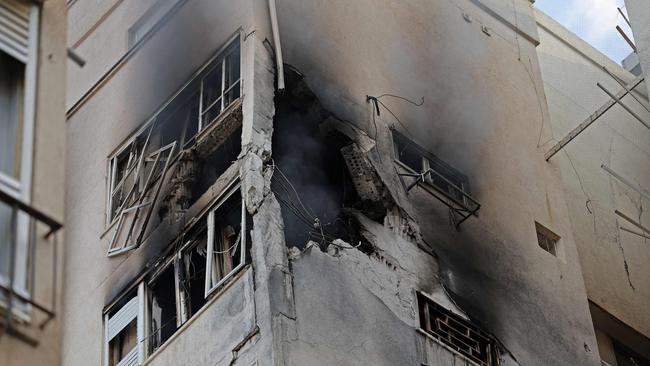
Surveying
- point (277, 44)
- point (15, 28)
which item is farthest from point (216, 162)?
point (15, 28)

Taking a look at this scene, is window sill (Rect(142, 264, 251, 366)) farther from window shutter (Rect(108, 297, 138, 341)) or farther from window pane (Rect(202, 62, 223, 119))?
window pane (Rect(202, 62, 223, 119))

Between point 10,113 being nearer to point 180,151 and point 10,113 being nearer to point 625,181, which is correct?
point 180,151

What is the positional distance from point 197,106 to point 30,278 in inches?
491

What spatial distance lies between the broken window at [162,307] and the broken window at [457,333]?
339 cm

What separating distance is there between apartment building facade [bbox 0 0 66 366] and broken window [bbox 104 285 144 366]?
9920mm

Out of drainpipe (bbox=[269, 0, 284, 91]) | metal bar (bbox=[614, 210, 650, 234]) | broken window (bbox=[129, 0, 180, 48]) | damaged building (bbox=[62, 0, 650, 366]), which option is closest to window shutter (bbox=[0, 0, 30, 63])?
damaged building (bbox=[62, 0, 650, 366])

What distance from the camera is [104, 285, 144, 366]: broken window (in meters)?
20.6

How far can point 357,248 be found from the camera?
66.9 ft

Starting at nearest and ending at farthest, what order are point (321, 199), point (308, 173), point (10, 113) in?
point (10, 113) → point (321, 199) → point (308, 173)

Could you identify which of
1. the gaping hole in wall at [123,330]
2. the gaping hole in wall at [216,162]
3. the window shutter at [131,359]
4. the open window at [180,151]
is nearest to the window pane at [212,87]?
the open window at [180,151]

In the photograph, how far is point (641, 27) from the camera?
25922 mm

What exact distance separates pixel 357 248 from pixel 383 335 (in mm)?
1333

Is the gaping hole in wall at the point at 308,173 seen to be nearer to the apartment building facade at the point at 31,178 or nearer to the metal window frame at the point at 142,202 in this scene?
the metal window frame at the point at 142,202

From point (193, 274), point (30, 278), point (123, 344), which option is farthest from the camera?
point (123, 344)
